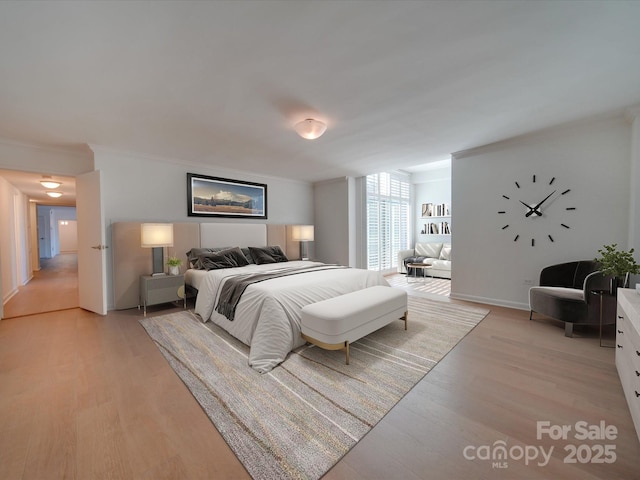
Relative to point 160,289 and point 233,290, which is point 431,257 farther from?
point 160,289

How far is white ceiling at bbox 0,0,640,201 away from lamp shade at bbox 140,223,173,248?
3.97 feet

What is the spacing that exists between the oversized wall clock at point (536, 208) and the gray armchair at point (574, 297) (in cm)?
47

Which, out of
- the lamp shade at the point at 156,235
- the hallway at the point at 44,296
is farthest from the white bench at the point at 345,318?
the hallway at the point at 44,296

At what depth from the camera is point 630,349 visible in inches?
65.9

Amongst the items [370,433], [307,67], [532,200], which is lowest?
[370,433]

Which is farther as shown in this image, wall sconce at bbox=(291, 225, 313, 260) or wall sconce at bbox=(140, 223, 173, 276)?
wall sconce at bbox=(291, 225, 313, 260)

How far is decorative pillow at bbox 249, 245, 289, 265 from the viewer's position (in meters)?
4.64

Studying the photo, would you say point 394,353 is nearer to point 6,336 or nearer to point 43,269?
point 6,336

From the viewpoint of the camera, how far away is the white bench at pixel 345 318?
7.36ft

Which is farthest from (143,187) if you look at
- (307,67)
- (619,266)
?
(619,266)

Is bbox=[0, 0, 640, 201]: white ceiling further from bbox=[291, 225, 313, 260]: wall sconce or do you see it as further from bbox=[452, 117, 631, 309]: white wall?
bbox=[291, 225, 313, 260]: wall sconce

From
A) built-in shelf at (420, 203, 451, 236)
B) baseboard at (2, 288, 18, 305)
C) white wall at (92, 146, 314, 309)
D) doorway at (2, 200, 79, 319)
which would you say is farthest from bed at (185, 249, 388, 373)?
built-in shelf at (420, 203, 451, 236)

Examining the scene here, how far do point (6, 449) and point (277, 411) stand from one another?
1.47 meters

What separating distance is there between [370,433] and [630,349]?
5.87 feet
